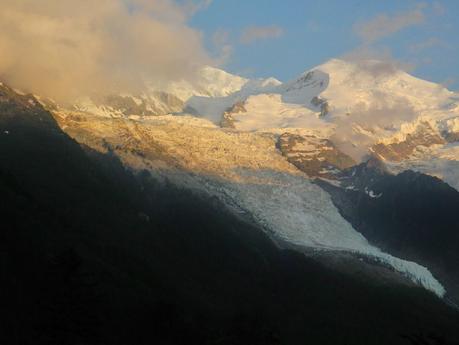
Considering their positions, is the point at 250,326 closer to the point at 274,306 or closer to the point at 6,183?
the point at 6,183

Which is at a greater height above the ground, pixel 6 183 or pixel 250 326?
pixel 6 183

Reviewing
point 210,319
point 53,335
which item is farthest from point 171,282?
point 53,335

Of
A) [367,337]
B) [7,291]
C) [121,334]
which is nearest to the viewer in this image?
[7,291]

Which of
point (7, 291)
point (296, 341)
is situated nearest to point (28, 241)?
point (7, 291)

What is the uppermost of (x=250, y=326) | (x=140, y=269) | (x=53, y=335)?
(x=140, y=269)

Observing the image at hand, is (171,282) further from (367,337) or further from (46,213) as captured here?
(367,337)

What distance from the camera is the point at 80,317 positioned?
61.6 metres

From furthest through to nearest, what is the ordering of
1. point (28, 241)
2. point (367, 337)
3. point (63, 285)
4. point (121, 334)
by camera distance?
point (367, 337), point (28, 241), point (121, 334), point (63, 285)

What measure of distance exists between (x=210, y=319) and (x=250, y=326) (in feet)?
221

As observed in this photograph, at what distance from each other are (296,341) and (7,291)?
70139 mm

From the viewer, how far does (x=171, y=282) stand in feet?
577

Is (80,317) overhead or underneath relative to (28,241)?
underneath

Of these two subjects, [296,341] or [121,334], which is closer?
[121,334]

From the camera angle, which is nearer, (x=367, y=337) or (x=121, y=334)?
(x=121, y=334)
